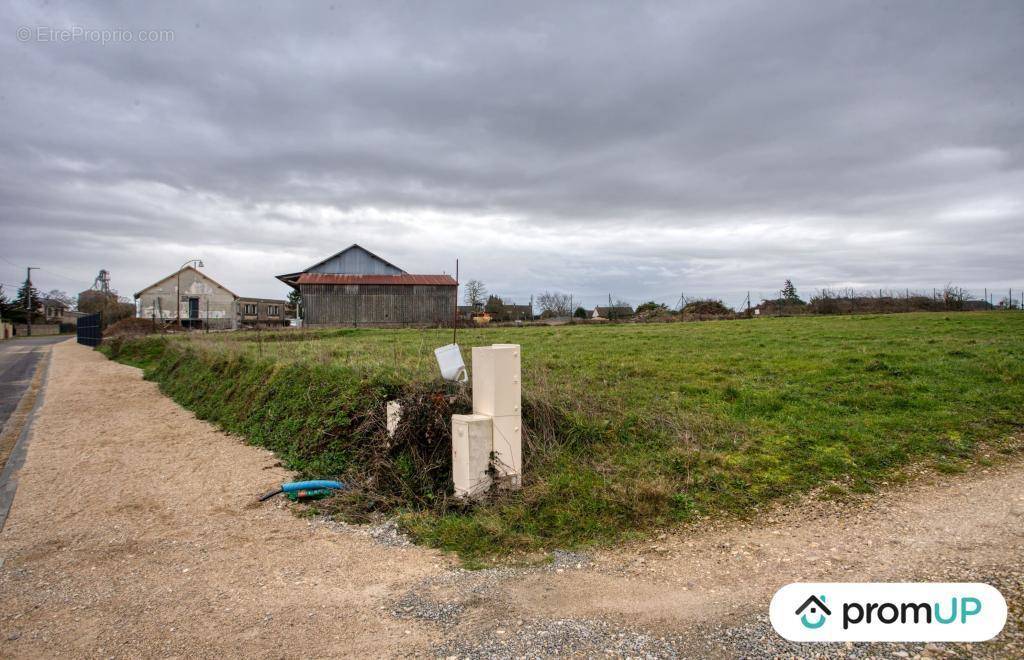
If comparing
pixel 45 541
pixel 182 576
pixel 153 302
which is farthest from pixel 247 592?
pixel 153 302

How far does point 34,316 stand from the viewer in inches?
2891

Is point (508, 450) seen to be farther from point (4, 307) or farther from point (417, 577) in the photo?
point (4, 307)

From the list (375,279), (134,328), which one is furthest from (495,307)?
(134,328)

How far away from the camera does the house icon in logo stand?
3119mm

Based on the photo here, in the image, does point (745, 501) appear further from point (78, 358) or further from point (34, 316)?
point (34, 316)

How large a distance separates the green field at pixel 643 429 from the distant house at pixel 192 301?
45835 millimetres

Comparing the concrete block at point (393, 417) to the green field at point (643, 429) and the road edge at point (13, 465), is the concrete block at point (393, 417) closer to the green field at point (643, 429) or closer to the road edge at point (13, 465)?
the green field at point (643, 429)

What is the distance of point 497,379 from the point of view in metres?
5.24

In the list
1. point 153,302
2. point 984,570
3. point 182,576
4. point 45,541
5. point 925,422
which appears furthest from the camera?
point 153,302

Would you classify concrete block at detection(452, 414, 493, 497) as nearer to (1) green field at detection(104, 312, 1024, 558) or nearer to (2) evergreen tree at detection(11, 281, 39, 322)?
(1) green field at detection(104, 312, 1024, 558)

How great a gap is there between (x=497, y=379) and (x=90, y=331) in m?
37.9

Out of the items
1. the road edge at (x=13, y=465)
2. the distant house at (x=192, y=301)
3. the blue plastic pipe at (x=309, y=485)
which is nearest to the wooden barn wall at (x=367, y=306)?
the distant house at (x=192, y=301)

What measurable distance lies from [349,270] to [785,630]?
37.2 metres

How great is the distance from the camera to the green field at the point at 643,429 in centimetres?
482
